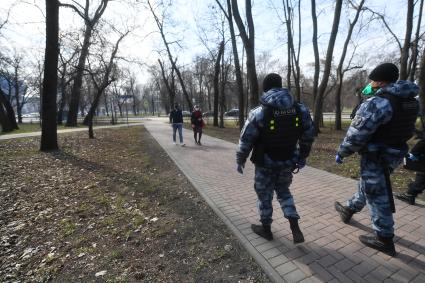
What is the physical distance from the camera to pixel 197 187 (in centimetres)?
600

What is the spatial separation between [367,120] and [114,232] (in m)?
3.80

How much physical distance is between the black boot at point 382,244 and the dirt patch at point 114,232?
1413 millimetres

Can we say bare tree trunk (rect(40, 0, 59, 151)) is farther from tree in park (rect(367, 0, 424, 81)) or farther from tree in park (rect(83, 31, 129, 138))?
tree in park (rect(367, 0, 424, 81))

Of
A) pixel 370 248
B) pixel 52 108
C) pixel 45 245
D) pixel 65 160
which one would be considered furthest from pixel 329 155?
pixel 52 108

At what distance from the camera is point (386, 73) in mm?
2893

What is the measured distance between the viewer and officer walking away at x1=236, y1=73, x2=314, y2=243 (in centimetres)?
303

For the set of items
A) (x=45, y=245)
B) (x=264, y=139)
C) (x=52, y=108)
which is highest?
(x=52, y=108)

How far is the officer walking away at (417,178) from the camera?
4.17 meters

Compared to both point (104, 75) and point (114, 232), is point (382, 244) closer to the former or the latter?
point (114, 232)

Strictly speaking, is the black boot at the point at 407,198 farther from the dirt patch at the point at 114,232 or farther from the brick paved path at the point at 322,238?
the dirt patch at the point at 114,232

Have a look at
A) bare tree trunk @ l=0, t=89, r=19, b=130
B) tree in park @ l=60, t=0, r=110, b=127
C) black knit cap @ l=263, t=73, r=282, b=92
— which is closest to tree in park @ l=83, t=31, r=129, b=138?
tree in park @ l=60, t=0, r=110, b=127

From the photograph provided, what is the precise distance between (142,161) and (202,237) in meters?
6.10

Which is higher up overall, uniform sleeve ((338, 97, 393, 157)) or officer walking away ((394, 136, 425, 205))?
uniform sleeve ((338, 97, 393, 157))

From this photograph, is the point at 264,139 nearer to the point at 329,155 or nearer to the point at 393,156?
the point at 393,156
